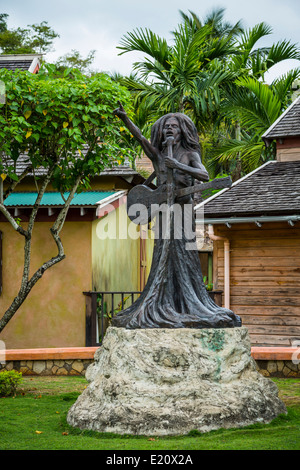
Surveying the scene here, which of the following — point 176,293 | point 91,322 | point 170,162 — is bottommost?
point 91,322

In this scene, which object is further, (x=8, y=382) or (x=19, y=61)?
(x=19, y=61)

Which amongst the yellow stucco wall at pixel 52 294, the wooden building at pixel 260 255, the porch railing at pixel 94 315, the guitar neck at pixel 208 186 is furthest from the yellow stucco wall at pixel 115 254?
the guitar neck at pixel 208 186

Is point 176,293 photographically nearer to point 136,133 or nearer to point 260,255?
point 136,133

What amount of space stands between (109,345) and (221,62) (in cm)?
1412

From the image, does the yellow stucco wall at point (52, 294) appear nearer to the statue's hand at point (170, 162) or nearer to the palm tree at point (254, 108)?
the palm tree at point (254, 108)

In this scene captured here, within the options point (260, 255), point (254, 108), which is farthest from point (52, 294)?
point (254, 108)

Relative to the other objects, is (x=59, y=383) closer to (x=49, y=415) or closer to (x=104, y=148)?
(x=49, y=415)

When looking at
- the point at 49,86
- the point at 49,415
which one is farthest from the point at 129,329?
the point at 49,86

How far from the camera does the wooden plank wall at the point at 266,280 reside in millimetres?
12750

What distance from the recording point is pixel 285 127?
48.0 ft

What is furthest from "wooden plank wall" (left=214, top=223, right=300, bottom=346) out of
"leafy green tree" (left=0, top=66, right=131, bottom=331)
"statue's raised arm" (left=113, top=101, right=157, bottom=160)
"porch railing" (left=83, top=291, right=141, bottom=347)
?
"statue's raised arm" (left=113, top=101, right=157, bottom=160)

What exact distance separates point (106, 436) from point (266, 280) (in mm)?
7703

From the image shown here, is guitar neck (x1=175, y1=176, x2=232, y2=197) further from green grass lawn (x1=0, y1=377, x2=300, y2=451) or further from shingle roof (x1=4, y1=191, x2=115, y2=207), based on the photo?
shingle roof (x1=4, y1=191, x2=115, y2=207)

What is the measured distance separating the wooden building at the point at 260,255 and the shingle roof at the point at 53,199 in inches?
86.6
